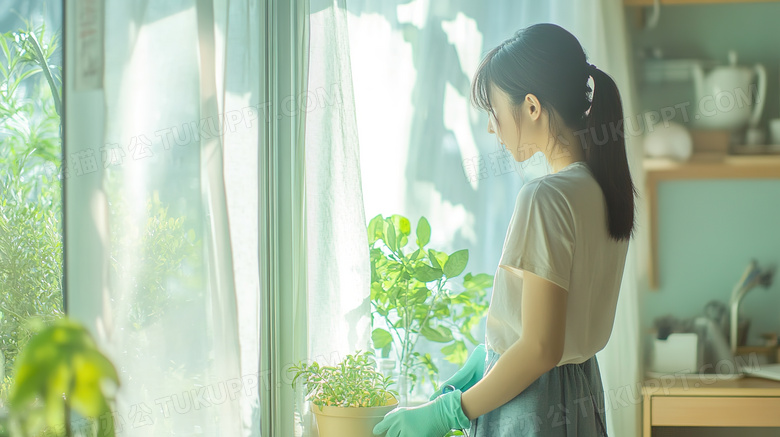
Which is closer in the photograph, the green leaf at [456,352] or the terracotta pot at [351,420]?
the terracotta pot at [351,420]

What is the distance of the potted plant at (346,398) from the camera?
3.83 ft

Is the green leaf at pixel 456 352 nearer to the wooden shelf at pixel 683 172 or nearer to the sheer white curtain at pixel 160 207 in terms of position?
the sheer white curtain at pixel 160 207

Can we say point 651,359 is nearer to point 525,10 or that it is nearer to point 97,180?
point 525,10

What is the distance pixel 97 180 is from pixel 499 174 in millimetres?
1169

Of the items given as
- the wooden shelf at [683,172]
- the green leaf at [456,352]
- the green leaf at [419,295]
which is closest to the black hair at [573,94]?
the green leaf at [419,295]

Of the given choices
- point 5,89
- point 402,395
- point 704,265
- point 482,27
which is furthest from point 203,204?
point 704,265

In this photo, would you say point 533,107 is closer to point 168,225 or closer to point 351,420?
point 168,225

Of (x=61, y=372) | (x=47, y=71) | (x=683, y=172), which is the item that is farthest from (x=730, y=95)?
(x=61, y=372)

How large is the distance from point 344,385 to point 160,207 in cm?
51

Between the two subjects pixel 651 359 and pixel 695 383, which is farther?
pixel 651 359

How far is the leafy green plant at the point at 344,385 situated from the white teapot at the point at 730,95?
136 centimetres

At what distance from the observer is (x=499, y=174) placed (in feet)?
5.76

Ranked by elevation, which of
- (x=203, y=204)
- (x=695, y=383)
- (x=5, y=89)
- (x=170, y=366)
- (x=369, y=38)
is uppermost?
(x=369, y=38)

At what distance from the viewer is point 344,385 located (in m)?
1.21
